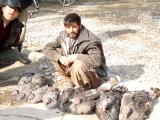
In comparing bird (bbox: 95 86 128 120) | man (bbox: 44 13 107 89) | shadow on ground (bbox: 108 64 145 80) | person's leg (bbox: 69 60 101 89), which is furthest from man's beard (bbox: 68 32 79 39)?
shadow on ground (bbox: 108 64 145 80)

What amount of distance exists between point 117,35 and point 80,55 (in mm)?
3682

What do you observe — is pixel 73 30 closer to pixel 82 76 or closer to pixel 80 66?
pixel 80 66

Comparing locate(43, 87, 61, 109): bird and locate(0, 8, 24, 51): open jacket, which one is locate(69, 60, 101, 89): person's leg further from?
locate(0, 8, 24, 51): open jacket

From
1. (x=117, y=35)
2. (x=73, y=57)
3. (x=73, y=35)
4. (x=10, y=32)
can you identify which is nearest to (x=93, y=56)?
(x=73, y=57)

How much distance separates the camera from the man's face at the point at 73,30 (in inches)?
246

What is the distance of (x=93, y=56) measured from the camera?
632cm

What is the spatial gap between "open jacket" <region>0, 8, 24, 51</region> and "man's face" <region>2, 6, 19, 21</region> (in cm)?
39

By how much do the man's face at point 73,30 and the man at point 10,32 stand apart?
1007 mm

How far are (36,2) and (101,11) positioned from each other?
86.8 inches

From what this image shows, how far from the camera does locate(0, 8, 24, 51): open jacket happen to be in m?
7.26

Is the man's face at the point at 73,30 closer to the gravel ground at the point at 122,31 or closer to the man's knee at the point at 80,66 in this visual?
the man's knee at the point at 80,66

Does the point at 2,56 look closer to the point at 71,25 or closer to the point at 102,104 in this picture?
the point at 71,25

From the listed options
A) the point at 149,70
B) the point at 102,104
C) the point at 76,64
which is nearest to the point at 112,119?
the point at 102,104

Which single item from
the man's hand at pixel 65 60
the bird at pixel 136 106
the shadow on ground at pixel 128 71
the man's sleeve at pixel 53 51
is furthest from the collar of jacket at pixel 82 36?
the shadow on ground at pixel 128 71
